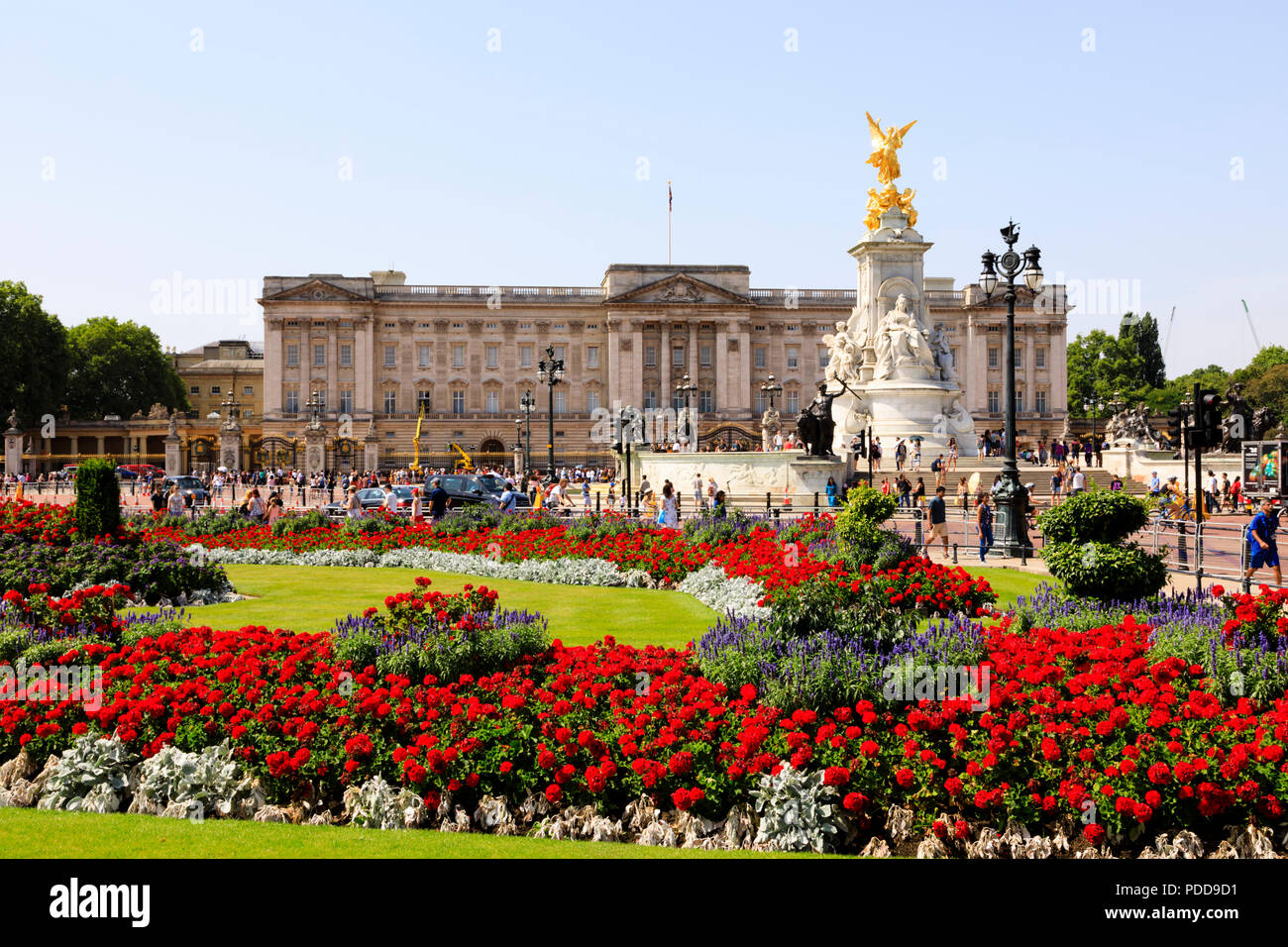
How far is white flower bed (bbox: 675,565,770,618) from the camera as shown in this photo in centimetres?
1165

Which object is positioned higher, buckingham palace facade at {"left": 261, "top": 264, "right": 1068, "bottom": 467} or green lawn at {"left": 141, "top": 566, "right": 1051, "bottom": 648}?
buckingham palace facade at {"left": 261, "top": 264, "right": 1068, "bottom": 467}

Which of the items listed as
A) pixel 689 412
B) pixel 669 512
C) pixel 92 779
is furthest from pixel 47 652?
pixel 689 412

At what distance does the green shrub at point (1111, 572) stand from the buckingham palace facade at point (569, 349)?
2824 inches

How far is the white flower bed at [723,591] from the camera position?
11.6 metres

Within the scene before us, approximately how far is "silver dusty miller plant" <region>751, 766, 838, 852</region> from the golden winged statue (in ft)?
119

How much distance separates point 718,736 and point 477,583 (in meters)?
9.98

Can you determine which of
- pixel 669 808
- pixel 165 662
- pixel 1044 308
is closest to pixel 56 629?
pixel 165 662

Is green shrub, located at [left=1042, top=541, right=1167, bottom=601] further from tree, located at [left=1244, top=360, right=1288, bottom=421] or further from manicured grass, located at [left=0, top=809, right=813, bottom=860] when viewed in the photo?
tree, located at [left=1244, top=360, right=1288, bottom=421]

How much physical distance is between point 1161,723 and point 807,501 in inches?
959

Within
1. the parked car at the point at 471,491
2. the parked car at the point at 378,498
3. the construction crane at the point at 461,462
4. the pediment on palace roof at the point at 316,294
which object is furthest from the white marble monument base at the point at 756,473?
the pediment on palace roof at the point at 316,294

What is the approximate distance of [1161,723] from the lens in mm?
5574

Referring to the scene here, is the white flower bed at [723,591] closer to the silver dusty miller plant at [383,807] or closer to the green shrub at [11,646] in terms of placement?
the silver dusty miller plant at [383,807]

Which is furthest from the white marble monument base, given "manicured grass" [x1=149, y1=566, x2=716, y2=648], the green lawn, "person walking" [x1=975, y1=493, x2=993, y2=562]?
"manicured grass" [x1=149, y1=566, x2=716, y2=648]

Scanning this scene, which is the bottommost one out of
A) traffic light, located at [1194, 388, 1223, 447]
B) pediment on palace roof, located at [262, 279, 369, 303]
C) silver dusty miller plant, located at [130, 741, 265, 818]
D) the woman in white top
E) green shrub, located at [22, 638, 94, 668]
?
silver dusty miller plant, located at [130, 741, 265, 818]
